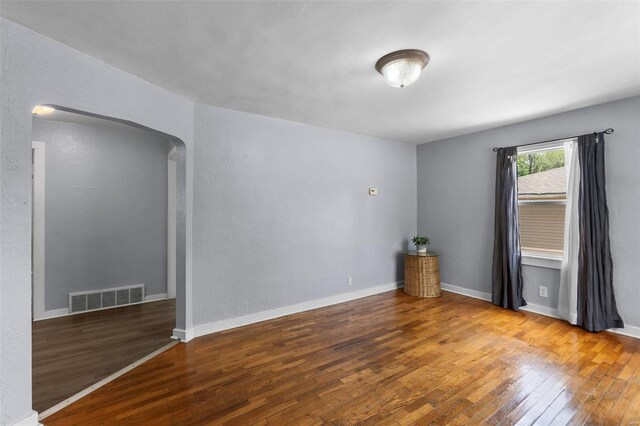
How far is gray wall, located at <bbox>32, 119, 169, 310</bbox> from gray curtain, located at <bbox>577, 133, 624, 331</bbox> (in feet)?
17.7

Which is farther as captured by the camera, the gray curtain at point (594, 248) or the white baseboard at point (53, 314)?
the white baseboard at point (53, 314)

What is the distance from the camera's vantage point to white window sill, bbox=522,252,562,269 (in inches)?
142

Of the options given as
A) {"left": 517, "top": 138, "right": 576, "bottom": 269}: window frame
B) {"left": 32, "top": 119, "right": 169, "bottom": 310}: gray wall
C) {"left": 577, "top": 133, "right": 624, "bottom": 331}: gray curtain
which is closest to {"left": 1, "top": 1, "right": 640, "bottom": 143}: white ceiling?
{"left": 517, "top": 138, "right": 576, "bottom": 269}: window frame

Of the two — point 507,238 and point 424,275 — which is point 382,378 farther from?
point 507,238

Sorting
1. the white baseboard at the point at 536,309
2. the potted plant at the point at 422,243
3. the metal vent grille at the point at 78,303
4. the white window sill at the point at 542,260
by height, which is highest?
the potted plant at the point at 422,243

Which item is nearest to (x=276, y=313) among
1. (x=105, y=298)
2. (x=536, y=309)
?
(x=105, y=298)

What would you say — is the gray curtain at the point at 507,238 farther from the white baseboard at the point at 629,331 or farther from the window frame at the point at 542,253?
the white baseboard at the point at 629,331

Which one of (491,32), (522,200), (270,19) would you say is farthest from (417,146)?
(270,19)

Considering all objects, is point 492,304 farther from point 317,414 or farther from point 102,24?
point 102,24

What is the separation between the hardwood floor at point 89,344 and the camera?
7.31ft

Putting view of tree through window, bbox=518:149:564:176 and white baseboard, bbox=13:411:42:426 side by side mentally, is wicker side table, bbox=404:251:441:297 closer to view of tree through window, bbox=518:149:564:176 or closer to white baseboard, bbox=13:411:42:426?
view of tree through window, bbox=518:149:564:176

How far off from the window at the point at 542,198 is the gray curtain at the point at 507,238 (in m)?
0.15

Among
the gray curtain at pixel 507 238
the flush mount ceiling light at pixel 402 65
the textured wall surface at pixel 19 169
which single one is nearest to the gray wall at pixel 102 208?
the textured wall surface at pixel 19 169

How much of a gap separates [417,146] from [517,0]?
373cm
